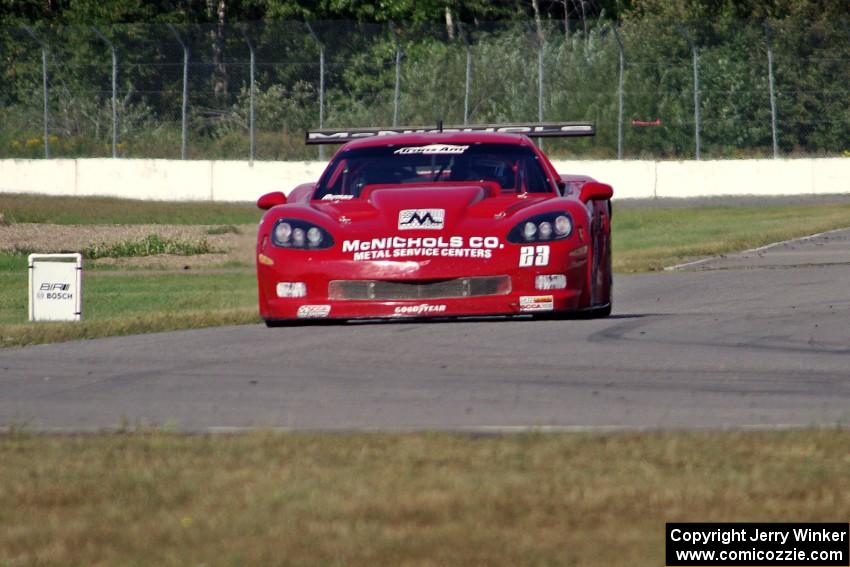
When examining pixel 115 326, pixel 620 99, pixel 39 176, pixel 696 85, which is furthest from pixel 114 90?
pixel 115 326

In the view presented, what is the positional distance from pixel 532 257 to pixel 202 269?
10.5 meters

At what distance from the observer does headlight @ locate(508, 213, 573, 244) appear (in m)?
9.51

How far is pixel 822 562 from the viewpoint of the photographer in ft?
14.6

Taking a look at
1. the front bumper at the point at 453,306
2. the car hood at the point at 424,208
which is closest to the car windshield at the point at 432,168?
the car hood at the point at 424,208

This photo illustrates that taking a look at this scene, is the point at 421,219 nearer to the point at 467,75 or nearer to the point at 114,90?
the point at 467,75

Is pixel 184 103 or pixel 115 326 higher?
pixel 184 103

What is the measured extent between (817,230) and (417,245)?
1388 cm

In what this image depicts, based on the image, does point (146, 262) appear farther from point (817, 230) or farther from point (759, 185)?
point (759, 185)

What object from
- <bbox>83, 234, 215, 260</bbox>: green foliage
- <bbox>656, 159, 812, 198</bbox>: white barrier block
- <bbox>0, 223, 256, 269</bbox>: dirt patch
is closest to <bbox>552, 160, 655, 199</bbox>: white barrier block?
<bbox>656, 159, 812, 198</bbox>: white barrier block

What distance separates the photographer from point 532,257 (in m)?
9.44

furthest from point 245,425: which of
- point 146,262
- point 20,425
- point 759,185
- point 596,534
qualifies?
point 759,185

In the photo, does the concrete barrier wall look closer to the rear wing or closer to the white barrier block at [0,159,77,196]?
the white barrier block at [0,159,77,196]

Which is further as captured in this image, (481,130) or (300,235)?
(481,130)

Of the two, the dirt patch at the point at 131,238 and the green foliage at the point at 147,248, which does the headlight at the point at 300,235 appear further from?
the green foliage at the point at 147,248
